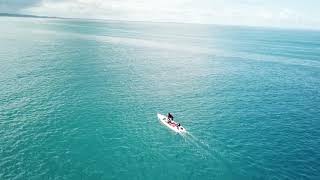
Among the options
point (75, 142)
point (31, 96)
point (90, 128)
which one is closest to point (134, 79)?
point (31, 96)

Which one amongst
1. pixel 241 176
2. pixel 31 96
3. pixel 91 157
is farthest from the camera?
pixel 31 96

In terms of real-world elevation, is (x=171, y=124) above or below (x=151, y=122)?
above

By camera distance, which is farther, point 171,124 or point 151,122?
point 151,122

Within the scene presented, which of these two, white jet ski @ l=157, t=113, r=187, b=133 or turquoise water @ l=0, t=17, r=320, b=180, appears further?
white jet ski @ l=157, t=113, r=187, b=133

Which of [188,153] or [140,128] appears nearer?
[188,153]

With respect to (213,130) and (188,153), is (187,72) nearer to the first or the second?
(213,130)

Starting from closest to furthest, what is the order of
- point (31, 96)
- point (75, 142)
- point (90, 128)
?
point (75, 142) → point (90, 128) → point (31, 96)

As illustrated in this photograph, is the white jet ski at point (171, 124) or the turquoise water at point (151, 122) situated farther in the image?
the white jet ski at point (171, 124)
